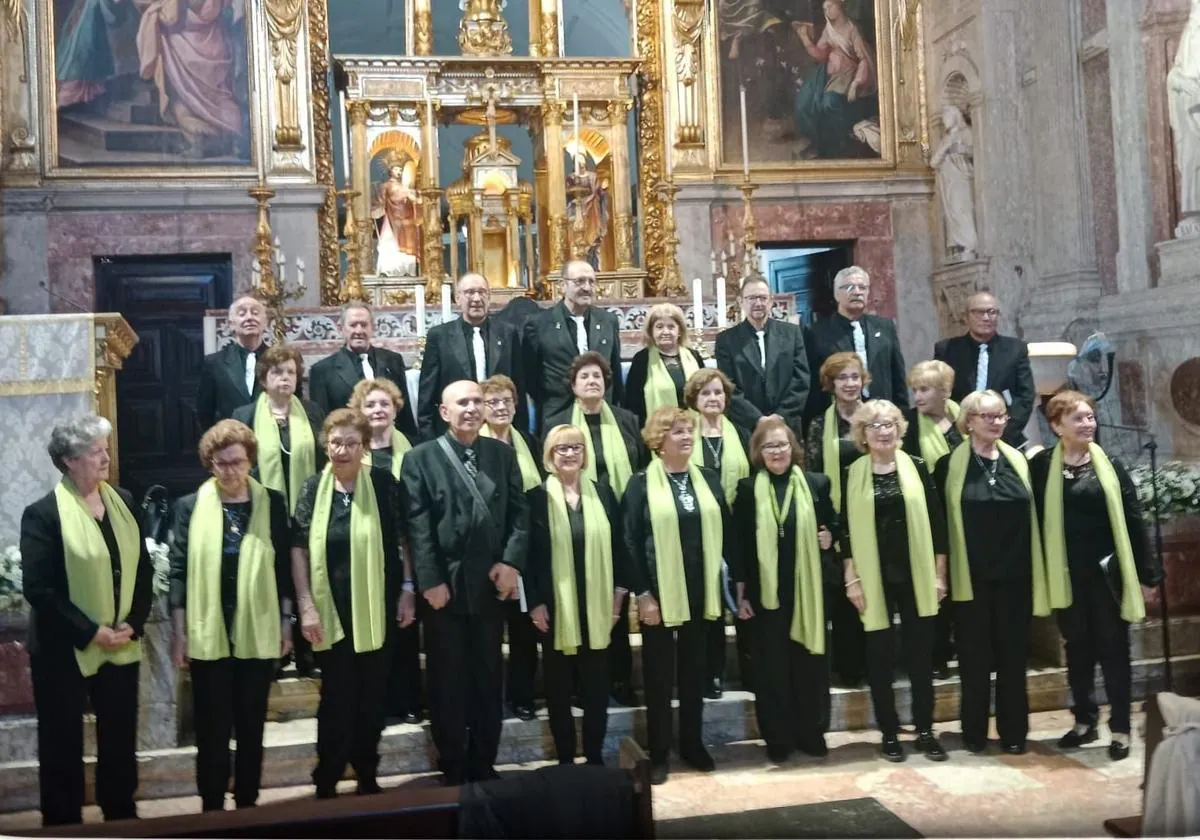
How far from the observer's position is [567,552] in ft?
14.7

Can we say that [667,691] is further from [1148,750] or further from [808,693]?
[1148,750]

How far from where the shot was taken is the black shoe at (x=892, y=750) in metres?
4.58

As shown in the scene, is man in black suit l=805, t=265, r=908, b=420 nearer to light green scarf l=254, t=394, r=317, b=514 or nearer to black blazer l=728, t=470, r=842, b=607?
black blazer l=728, t=470, r=842, b=607

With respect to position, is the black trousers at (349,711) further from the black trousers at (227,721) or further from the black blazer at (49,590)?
the black blazer at (49,590)

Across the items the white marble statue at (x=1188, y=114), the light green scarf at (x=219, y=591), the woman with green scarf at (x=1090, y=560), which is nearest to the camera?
the light green scarf at (x=219, y=591)

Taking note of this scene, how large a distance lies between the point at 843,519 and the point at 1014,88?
5860mm

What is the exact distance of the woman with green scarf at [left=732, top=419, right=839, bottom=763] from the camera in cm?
461

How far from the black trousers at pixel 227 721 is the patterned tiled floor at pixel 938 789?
400mm

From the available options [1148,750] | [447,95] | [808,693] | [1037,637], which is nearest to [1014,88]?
[447,95]

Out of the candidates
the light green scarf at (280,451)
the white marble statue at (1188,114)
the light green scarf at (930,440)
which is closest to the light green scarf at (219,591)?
the light green scarf at (280,451)

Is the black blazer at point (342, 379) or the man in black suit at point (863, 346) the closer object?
the black blazer at point (342, 379)

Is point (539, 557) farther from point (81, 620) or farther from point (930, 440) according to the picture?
point (930, 440)

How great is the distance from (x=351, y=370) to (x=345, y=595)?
1.38m

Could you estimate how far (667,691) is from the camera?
452 cm
